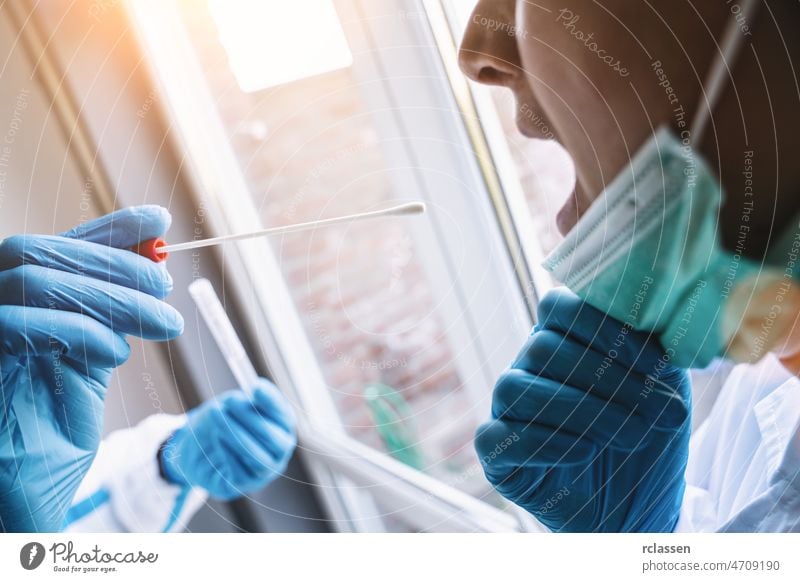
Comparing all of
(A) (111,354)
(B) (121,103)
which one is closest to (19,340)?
(A) (111,354)

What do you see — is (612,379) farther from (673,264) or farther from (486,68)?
(486,68)

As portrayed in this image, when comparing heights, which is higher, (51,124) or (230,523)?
(51,124)

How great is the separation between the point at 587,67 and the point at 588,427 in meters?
0.22

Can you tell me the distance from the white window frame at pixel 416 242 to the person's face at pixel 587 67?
0.04 m

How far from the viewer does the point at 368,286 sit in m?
0.51

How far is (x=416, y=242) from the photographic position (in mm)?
479

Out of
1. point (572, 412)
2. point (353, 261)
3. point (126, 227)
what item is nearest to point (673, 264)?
point (572, 412)

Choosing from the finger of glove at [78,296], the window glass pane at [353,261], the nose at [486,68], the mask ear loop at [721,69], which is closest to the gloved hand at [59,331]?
the finger of glove at [78,296]

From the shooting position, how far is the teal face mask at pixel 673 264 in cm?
38

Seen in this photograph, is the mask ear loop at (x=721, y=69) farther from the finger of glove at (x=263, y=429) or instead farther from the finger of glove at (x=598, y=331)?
the finger of glove at (x=263, y=429)

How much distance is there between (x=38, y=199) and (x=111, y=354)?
0.12 m

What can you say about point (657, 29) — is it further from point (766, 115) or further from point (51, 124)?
point (51, 124)

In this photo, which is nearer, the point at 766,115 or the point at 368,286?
the point at 766,115
